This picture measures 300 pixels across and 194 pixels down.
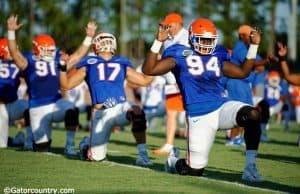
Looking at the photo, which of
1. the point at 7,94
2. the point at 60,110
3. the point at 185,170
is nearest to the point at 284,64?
the point at 185,170

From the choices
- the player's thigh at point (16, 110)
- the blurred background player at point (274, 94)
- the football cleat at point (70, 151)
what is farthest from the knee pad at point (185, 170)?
the blurred background player at point (274, 94)

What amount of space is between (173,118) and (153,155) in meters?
1.15

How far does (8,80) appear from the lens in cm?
Result: 1266

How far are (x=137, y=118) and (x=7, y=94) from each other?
138 inches

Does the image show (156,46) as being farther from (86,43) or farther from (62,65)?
(86,43)

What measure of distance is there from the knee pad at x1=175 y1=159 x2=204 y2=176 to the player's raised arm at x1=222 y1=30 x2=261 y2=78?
1136mm

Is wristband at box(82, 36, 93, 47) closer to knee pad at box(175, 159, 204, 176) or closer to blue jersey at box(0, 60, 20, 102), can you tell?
blue jersey at box(0, 60, 20, 102)

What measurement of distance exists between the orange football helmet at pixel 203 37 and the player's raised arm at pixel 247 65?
269 millimetres

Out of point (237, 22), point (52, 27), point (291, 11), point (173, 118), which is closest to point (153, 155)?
point (173, 118)

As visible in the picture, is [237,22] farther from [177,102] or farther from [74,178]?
[74,178]

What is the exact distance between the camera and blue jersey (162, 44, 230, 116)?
342 inches

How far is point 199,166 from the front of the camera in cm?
866

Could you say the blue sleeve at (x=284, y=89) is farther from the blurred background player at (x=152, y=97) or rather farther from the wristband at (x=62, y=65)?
the wristband at (x=62, y=65)

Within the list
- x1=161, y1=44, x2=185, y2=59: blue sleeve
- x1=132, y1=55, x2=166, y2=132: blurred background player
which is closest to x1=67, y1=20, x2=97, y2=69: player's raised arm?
x1=161, y1=44, x2=185, y2=59: blue sleeve
